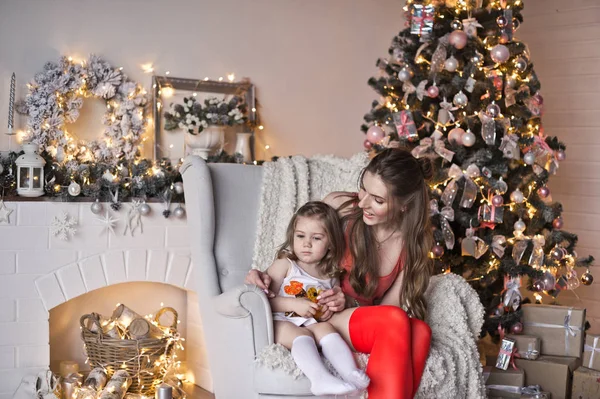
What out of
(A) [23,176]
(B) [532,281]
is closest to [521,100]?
(B) [532,281]

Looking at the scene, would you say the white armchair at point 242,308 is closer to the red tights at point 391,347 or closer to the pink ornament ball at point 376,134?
the red tights at point 391,347

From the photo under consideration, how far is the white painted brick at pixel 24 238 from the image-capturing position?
315cm

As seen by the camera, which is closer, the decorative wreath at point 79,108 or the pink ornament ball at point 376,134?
the decorative wreath at point 79,108

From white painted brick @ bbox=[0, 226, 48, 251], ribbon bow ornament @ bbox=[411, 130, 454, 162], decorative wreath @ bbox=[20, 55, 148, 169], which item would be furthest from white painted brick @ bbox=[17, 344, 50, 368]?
ribbon bow ornament @ bbox=[411, 130, 454, 162]

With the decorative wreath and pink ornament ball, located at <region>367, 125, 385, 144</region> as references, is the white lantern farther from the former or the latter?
pink ornament ball, located at <region>367, 125, 385, 144</region>

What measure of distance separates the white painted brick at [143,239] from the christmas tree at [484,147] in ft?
3.92

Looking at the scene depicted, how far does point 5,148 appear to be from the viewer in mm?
3307

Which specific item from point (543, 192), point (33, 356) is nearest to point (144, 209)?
point (33, 356)

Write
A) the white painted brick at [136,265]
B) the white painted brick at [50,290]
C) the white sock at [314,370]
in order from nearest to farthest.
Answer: the white sock at [314,370], the white painted brick at [50,290], the white painted brick at [136,265]

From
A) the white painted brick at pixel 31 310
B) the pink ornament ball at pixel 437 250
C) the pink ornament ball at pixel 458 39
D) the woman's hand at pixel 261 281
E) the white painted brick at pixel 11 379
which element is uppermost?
the pink ornament ball at pixel 458 39

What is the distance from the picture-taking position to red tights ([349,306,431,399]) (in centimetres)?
218

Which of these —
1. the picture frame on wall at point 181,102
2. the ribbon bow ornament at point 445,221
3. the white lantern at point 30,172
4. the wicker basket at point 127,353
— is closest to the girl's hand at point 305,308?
the wicker basket at point 127,353

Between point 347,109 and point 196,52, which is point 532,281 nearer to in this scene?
point 347,109

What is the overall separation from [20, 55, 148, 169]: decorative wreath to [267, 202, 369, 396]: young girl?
4.00 ft
